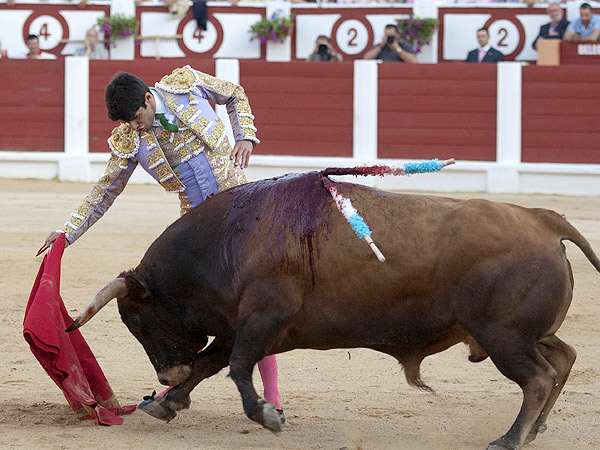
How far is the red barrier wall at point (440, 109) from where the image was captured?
34.9 ft

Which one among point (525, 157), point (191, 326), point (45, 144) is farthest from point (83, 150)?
point (191, 326)

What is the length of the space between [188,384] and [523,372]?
1.09 m

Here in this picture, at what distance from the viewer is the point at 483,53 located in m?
11.1

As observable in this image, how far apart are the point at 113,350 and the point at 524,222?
208 cm

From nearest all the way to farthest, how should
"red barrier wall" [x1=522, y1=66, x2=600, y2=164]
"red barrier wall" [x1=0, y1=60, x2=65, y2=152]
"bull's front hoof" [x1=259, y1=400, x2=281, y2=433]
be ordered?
"bull's front hoof" [x1=259, y1=400, x2=281, y2=433] → "red barrier wall" [x1=522, y1=66, x2=600, y2=164] → "red barrier wall" [x1=0, y1=60, x2=65, y2=152]

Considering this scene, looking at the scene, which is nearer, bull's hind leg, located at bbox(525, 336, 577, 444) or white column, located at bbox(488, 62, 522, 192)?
bull's hind leg, located at bbox(525, 336, 577, 444)

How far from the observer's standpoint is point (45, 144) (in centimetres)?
1093

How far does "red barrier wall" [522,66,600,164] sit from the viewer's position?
1049 centimetres

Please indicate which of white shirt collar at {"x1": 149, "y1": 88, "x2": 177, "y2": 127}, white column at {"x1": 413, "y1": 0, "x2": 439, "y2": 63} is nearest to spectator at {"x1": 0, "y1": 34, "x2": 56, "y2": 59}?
white column at {"x1": 413, "y1": 0, "x2": 439, "y2": 63}

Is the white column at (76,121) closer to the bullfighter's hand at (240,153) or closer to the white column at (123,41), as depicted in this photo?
the white column at (123,41)

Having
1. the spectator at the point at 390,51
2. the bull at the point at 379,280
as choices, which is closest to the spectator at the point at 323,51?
the spectator at the point at 390,51

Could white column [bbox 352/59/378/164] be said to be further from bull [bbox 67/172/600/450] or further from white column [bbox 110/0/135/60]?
bull [bbox 67/172/600/450]

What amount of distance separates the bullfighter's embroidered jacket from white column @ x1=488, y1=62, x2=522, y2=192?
7.36 metres

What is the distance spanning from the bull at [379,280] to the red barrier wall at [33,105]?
7.93 meters
